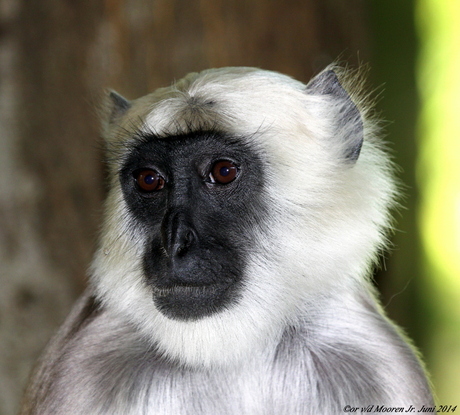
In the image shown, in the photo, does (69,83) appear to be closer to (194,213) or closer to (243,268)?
(194,213)

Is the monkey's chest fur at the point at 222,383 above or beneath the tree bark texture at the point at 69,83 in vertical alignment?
beneath

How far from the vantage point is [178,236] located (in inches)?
93.1

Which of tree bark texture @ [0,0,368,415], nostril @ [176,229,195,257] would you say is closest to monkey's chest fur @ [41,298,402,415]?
nostril @ [176,229,195,257]

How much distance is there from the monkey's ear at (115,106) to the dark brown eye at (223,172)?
684 millimetres

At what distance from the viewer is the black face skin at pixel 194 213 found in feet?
7.93

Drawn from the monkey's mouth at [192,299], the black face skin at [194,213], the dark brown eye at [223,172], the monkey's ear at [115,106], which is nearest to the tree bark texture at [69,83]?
the monkey's ear at [115,106]

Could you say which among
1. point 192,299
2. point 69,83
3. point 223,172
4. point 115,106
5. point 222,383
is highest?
point 69,83

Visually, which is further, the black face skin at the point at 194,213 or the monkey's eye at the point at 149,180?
the monkey's eye at the point at 149,180

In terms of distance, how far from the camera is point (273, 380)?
2.66 meters

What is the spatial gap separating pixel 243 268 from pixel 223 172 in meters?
0.37

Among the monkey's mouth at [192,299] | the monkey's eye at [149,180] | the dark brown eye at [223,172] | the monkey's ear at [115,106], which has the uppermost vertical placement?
the monkey's ear at [115,106]

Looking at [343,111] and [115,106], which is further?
[115,106]

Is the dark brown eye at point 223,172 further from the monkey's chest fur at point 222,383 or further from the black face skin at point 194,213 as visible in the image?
the monkey's chest fur at point 222,383

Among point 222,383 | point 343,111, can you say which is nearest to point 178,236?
point 222,383
